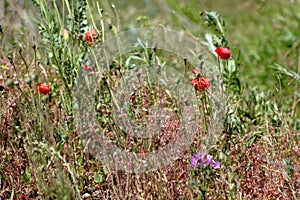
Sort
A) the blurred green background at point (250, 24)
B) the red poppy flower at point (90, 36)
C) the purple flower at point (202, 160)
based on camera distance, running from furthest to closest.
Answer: the blurred green background at point (250, 24), the red poppy flower at point (90, 36), the purple flower at point (202, 160)

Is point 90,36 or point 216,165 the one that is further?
point 90,36

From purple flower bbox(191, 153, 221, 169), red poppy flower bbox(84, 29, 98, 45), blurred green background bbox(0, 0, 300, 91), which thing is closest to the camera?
purple flower bbox(191, 153, 221, 169)

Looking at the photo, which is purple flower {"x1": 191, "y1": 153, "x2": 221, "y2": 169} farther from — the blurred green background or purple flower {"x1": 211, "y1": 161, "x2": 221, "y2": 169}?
the blurred green background

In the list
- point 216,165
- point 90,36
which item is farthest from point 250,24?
point 216,165

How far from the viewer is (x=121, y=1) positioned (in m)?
5.45

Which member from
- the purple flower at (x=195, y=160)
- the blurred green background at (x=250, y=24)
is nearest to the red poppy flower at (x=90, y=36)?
the purple flower at (x=195, y=160)

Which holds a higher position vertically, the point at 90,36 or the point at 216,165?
the point at 90,36

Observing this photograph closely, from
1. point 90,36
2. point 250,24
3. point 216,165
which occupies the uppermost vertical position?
point 250,24

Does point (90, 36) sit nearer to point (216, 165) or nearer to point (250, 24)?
point (216, 165)

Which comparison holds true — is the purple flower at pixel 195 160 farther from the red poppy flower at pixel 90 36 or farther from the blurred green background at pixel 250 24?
the blurred green background at pixel 250 24

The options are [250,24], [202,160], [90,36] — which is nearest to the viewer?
[202,160]

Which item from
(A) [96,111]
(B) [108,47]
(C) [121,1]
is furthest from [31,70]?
(C) [121,1]

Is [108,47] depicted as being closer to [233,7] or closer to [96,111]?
[96,111]

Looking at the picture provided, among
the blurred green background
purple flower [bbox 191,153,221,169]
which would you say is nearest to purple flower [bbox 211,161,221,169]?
purple flower [bbox 191,153,221,169]
